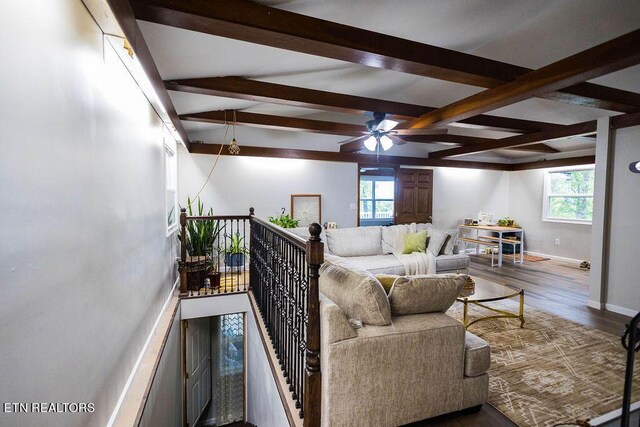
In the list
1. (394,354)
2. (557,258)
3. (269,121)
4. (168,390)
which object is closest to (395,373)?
(394,354)

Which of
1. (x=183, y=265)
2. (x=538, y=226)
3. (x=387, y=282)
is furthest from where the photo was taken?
(x=538, y=226)

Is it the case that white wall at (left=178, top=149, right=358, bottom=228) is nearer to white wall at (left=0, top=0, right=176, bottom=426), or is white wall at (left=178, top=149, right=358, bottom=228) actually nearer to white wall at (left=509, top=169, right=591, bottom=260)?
white wall at (left=0, top=0, right=176, bottom=426)

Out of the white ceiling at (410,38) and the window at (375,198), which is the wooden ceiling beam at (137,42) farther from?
the window at (375,198)

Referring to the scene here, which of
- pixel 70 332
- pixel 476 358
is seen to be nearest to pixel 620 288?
pixel 476 358

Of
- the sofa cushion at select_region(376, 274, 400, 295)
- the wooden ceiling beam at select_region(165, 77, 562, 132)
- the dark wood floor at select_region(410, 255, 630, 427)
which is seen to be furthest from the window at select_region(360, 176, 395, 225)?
the sofa cushion at select_region(376, 274, 400, 295)

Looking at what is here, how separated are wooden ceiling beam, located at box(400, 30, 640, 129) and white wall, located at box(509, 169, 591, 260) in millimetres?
5683

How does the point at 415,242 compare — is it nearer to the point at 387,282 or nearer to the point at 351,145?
the point at 351,145

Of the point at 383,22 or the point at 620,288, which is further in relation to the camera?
the point at 620,288

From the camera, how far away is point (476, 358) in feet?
6.46

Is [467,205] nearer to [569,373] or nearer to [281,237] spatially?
[569,373]

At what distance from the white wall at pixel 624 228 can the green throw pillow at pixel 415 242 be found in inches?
92.1

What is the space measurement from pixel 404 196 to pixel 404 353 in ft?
18.8

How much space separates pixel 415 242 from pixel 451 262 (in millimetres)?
657

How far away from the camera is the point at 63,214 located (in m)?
1.15
